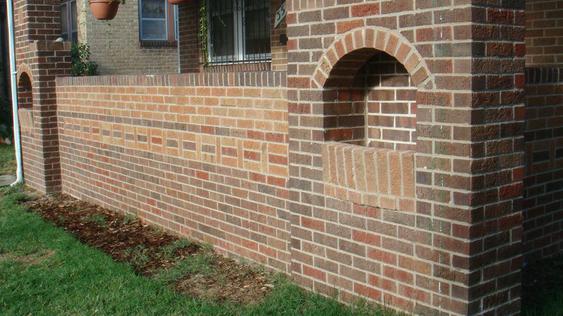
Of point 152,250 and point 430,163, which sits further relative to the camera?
point 152,250

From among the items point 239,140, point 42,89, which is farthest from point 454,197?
point 42,89

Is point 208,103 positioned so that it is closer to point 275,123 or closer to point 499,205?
point 275,123

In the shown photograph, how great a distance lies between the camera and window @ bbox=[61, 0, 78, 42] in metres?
19.9

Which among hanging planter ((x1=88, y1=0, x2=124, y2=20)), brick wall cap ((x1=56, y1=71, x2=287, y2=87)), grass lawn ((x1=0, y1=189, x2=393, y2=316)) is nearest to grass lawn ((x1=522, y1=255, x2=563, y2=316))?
grass lawn ((x1=0, y1=189, x2=393, y2=316))

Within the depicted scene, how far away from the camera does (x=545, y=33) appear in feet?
20.3

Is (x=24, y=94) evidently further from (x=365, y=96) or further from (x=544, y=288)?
(x=544, y=288)

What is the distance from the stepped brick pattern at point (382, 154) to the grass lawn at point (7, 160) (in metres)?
6.11

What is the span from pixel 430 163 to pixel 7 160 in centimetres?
1156

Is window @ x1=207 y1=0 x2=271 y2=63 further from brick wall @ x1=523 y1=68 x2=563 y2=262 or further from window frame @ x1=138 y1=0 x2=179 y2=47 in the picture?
window frame @ x1=138 y1=0 x2=179 y2=47

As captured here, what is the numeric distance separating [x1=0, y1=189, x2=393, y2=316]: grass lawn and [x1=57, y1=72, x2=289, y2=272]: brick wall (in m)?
0.80

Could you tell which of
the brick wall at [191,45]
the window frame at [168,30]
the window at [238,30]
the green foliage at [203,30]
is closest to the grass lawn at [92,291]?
the window at [238,30]

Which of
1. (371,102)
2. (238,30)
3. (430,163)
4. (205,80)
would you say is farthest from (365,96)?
(238,30)

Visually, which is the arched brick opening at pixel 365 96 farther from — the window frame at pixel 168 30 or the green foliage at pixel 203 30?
the window frame at pixel 168 30

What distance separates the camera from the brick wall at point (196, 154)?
18.0 ft
